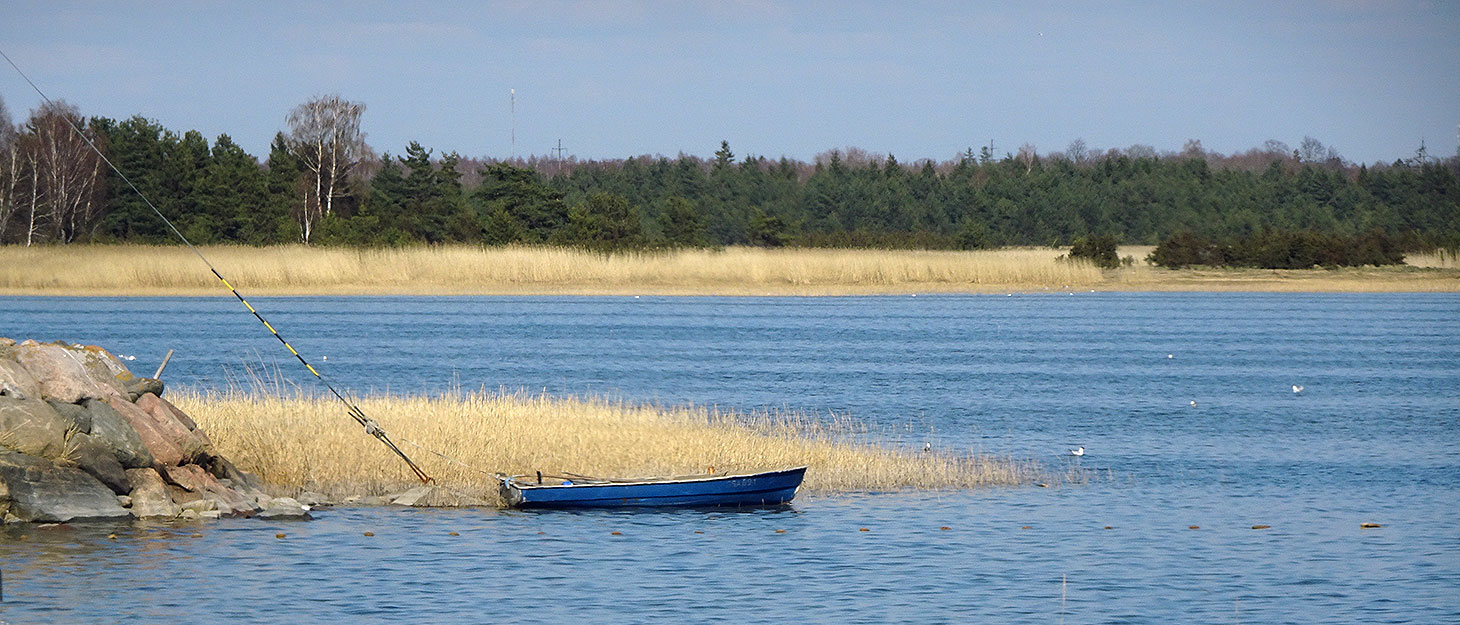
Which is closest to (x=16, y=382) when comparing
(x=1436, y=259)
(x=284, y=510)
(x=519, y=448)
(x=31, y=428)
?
(x=31, y=428)

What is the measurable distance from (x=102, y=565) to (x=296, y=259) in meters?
50.3

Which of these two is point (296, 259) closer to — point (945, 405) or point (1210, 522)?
point (945, 405)

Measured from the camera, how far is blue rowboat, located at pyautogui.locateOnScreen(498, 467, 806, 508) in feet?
63.2

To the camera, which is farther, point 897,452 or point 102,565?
point 897,452

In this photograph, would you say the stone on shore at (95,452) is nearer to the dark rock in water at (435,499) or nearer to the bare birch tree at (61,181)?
the dark rock in water at (435,499)

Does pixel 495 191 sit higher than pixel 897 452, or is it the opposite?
pixel 495 191

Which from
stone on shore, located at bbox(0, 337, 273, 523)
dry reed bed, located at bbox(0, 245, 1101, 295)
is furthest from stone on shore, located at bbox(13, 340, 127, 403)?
dry reed bed, located at bbox(0, 245, 1101, 295)

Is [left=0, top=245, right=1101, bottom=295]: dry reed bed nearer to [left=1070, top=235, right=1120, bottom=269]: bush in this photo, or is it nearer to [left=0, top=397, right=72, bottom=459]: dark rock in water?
[left=1070, top=235, right=1120, bottom=269]: bush

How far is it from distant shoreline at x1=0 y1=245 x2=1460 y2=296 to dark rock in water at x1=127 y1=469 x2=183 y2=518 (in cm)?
4533

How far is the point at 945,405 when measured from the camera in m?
32.7

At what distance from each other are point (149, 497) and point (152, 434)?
2.47 feet

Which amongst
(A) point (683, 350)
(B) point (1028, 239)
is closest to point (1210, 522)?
(A) point (683, 350)

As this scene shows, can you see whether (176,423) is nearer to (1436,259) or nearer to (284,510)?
(284,510)

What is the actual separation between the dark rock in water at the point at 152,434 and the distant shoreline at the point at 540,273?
1763 inches
